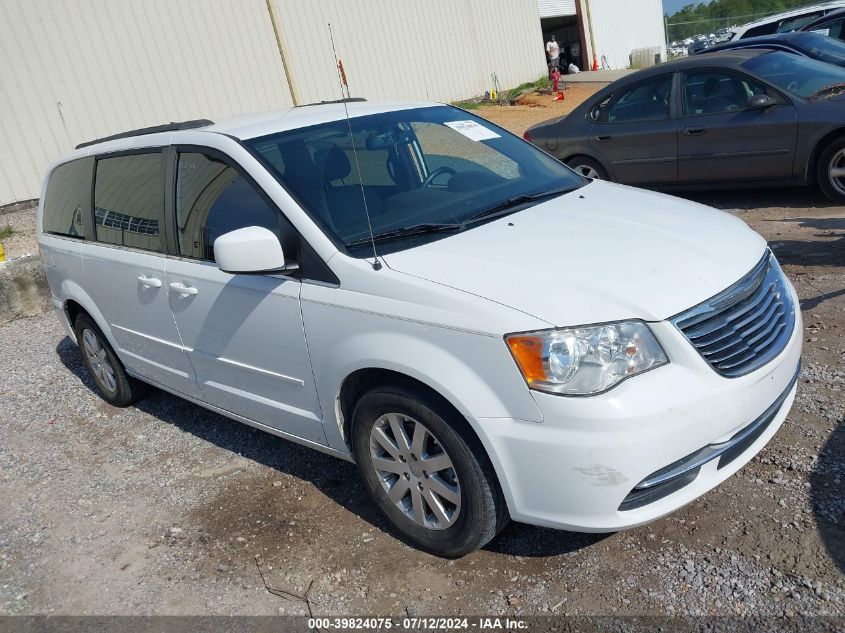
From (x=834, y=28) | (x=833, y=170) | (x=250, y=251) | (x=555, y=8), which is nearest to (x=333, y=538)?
(x=250, y=251)

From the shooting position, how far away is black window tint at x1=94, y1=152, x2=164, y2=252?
4.20 m

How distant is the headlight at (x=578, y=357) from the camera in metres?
2.62

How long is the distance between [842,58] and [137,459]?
9.67m

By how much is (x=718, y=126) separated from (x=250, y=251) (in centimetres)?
594

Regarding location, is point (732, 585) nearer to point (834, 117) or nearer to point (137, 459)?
point (137, 459)

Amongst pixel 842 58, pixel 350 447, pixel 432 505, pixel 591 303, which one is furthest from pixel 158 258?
pixel 842 58

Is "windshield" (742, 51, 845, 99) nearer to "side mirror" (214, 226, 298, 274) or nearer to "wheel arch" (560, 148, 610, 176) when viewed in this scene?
"wheel arch" (560, 148, 610, 176)

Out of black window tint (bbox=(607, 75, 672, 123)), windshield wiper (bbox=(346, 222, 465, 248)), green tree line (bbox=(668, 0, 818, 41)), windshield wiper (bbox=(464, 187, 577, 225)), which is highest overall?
windshield wiper (bbox=(346, 222, 465, 248))

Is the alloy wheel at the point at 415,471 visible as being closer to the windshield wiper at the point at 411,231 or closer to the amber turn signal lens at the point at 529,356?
Answer: the amber turn signal lens at the point at 529,356

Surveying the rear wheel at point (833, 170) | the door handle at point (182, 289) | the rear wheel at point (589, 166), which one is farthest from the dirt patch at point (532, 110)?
the door handle at point (182, 289)

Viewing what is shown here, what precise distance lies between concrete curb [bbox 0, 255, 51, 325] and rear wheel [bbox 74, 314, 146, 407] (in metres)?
3.04

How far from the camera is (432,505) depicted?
10.3 ft

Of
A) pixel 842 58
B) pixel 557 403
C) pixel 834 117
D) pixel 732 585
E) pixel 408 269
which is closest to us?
pixel 557 403

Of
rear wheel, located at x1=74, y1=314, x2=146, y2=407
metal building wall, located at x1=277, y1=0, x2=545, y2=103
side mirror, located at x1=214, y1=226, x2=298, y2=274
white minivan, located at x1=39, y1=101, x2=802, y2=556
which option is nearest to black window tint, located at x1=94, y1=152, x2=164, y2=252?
white minivan, located at x1=39, y1=101, x2=802, y2=556
